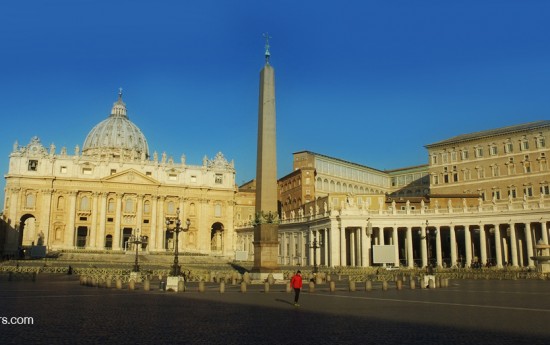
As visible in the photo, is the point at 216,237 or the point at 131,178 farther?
the point at 216,237

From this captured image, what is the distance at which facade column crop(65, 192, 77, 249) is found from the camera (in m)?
79.9

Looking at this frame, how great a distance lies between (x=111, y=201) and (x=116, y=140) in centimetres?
2883

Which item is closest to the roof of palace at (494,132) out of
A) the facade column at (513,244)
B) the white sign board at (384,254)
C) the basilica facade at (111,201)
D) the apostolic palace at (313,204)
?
the apostolic palace at (313,204)

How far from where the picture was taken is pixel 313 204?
7075cm

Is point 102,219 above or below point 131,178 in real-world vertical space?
below

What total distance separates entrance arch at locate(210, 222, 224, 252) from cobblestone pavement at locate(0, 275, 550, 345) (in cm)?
7538

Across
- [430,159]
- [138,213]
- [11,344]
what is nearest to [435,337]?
[11,344]

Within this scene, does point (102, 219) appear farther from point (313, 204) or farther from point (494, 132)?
point (494, 132)

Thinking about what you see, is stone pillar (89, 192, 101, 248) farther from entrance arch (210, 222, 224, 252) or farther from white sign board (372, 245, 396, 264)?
white sign board (372, 245, 396, 264)

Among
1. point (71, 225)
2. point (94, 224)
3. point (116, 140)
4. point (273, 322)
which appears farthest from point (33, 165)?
point (273, 322)

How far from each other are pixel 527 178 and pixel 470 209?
45.3ft

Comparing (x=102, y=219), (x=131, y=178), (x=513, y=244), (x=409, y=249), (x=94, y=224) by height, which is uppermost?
(x=131, y=178)

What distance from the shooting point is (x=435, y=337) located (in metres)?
10.2

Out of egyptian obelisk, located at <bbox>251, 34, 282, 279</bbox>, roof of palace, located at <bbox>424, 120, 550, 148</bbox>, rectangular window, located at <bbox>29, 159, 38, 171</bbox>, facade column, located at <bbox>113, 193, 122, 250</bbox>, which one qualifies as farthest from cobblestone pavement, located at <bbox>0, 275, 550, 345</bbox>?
rectangular window, located at <bbox>29, 159, 38, 171</bbox>
